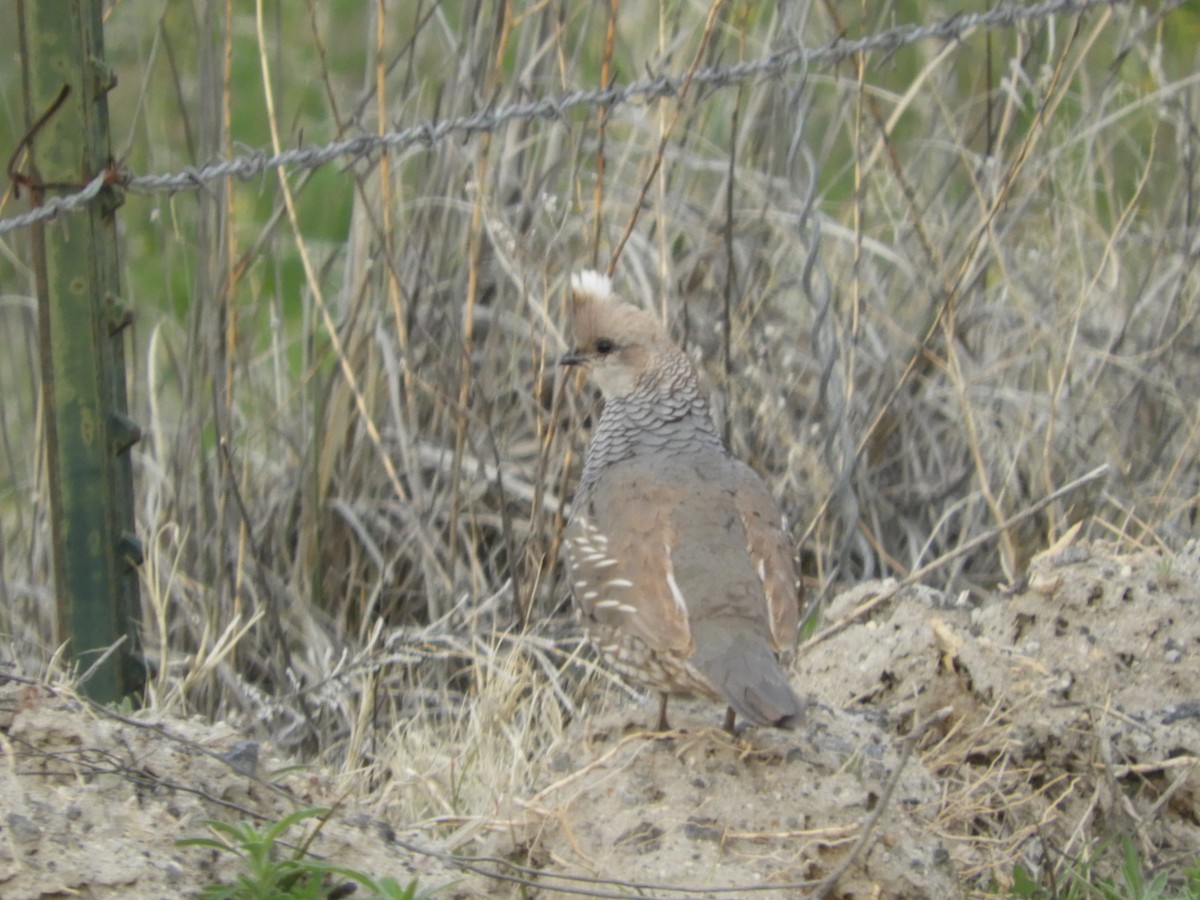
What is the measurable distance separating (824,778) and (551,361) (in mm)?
2129

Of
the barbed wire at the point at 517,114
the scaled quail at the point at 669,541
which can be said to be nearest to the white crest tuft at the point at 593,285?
the scaled quail at the point at 669,541

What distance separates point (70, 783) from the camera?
9.02ft

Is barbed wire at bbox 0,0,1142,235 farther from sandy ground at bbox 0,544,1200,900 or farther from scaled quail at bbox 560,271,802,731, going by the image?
sandy ground at bbox 0,544,1200,900

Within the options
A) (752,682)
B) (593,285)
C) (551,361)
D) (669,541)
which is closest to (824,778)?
(752,682)

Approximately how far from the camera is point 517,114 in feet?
12.9

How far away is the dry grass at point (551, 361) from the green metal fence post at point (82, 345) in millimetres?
237

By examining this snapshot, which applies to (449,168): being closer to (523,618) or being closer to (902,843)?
(523,618)

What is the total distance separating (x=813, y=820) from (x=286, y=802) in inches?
36.4

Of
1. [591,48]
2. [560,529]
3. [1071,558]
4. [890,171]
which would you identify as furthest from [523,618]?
[591,48]

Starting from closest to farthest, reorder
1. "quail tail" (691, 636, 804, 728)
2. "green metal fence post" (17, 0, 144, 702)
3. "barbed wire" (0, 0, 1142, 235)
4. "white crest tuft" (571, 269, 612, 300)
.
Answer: "quail tail" (691, 636, 804, 728) < "green metal fence post" (17, 0, 144, 702) < "barbed wire" (0, 0, 1142, 235) < "white crest tuft" (571, 269, 612, 300)

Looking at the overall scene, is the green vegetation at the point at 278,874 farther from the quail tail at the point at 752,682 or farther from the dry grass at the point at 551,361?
the dry grass at the point at 551,361

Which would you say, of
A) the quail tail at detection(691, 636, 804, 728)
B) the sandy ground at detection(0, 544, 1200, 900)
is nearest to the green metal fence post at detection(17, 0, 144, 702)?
the sandy ground at detection(0, 544, 1200, 900)

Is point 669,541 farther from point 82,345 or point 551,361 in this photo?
point 551,361

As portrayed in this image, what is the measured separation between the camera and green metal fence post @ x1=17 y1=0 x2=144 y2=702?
11.3 ft
